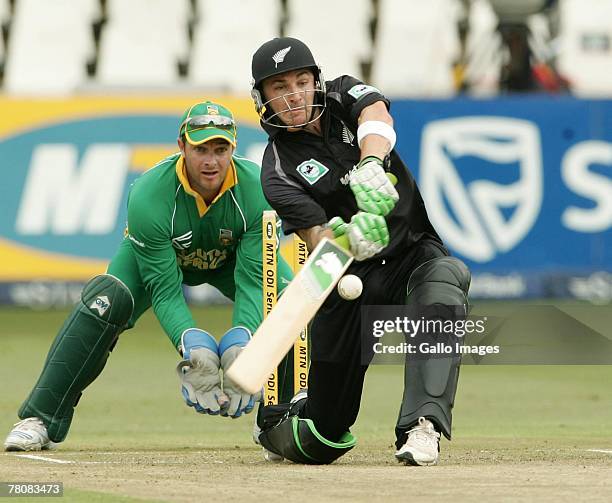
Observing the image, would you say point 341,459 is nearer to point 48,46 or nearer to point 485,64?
point 485,64

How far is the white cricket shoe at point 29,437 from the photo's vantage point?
309 inches

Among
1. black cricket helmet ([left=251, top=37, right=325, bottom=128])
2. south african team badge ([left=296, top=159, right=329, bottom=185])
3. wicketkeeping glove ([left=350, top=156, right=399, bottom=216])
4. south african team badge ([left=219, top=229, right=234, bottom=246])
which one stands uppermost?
black cricket helmet ([left=251, top=37, right=325, bottom=128])

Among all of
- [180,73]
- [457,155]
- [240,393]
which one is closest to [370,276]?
[240,393]

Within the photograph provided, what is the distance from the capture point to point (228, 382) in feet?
22.7

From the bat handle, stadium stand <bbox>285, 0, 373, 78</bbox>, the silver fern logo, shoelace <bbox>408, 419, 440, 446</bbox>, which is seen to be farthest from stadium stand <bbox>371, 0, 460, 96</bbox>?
shoelace <bbox>408, 419, 440, 446</bbox>

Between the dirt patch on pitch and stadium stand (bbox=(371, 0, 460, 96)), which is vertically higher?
stadium stand (bbox=(371, 0, 460, 96))

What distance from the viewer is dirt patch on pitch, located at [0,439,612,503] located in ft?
17.9

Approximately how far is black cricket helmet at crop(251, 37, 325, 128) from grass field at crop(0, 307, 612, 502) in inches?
67.2

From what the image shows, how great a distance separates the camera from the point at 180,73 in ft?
68.9

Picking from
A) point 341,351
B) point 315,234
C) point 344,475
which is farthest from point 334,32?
point 344,475

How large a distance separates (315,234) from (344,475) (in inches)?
44.2

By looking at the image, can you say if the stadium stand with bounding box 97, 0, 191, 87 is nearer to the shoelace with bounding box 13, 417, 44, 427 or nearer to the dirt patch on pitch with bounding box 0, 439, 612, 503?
the shoelace with bounding box 13, 417, 44, 427

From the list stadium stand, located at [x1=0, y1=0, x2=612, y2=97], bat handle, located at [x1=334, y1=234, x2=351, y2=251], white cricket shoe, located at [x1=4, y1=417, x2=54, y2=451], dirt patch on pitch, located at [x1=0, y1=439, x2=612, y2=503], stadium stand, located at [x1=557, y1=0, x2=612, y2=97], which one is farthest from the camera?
stadium stand, located at [x1=557, y1=0, x2=612, y2=97]

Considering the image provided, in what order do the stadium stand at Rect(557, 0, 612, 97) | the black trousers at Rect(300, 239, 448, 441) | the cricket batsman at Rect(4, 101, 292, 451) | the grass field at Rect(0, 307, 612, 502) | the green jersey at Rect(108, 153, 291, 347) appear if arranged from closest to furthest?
the grass field at Rect(0, 307, 612, 502) < the black trousers at Rect(300, 239, 448, 441) < the cricket batsman at Rect(4, 101, 292, 451) < the green jersey at Rect(108, 153, 291, 347) < the stadium stand at Rect(557, 0, 612, 97)
